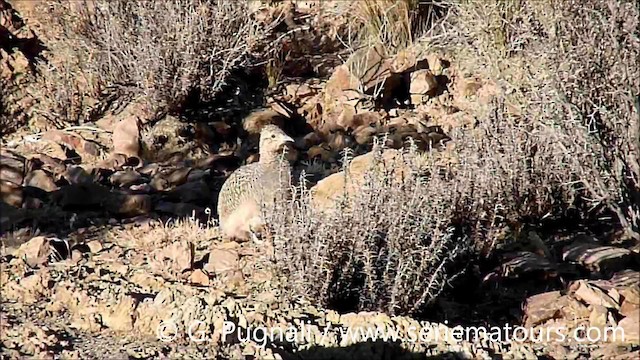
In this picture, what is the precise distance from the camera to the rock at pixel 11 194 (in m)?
5.23

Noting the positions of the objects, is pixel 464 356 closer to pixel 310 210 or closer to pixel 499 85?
pixel 310 210

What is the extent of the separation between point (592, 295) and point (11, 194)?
116 inches

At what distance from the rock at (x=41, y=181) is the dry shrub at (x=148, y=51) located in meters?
1.00

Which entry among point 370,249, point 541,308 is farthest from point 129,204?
point 541,308

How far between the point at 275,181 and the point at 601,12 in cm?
165

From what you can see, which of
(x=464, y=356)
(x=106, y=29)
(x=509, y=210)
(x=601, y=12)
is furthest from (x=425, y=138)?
(x=464, y=356)

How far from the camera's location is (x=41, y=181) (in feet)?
18.0

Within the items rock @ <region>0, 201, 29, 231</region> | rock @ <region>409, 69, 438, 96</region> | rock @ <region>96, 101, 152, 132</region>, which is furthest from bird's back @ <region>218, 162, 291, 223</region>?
rock @ <region>409, 69, 438, 96</region>

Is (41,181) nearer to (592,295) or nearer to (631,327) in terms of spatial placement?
(592,295)

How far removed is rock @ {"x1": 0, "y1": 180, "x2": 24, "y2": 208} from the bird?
111cm

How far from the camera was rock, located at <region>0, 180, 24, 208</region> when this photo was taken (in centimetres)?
523

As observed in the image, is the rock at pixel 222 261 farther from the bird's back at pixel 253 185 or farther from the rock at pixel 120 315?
the rock at pixel 120 315

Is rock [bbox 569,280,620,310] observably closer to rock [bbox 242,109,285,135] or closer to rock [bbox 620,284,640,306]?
rock [bbox 620,284,640,306]

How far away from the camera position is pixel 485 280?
439 centimetres
